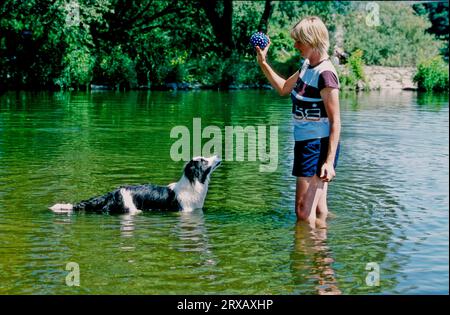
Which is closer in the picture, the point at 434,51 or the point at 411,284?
the point at 411,284

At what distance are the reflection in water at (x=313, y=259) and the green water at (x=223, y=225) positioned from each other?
0.04 ft

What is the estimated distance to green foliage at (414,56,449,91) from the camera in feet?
134

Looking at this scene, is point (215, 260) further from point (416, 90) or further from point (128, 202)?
point (416, 90)

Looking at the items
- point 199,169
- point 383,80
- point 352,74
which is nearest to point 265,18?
point 352,74

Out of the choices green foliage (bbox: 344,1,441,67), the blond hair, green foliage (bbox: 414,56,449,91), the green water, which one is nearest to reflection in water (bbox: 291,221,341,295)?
the green water

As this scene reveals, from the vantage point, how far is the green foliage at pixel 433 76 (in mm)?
40812

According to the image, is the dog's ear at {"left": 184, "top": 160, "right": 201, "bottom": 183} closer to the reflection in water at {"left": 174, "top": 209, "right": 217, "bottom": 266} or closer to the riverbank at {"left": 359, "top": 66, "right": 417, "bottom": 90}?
the reflection in water at {"left": 174, "top": 209, "right": 217, "bottom": 266}

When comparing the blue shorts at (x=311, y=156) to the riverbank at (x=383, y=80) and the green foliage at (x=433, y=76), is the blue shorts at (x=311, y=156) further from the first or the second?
the green foliage at (x=433, y=76)

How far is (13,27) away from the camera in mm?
32531

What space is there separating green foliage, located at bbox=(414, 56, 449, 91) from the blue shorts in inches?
1340
